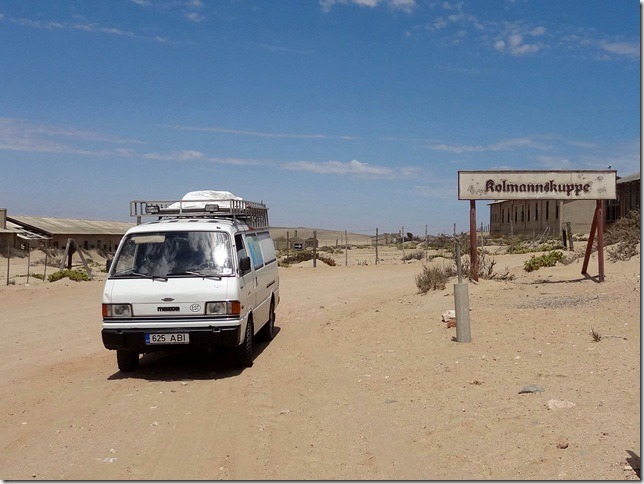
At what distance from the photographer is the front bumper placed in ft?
30.2

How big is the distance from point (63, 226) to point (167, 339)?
48.9 m

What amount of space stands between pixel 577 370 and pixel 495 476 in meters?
3.21

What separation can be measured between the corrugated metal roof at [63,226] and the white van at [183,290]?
43.0 m

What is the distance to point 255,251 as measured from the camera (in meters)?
11.8

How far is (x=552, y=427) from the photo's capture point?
584 centimetres

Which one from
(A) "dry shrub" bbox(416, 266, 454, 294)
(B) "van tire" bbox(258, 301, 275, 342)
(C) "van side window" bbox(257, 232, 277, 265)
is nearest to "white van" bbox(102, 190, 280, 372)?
(B) "van tire" bbox(258, 301, 275, 342)

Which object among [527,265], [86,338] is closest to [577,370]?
[86,338]

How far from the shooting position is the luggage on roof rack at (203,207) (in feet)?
37.8

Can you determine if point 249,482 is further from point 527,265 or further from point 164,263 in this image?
point 527,265

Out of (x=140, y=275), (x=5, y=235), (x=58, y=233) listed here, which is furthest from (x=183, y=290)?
(x=58, y=233)

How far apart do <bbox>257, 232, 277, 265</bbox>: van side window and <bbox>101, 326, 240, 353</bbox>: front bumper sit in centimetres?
352

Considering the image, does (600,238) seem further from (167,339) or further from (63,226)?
(63,226)

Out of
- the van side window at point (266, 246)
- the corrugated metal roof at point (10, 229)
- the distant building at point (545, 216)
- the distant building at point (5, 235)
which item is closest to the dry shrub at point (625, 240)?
the van side window at point (266, 246)

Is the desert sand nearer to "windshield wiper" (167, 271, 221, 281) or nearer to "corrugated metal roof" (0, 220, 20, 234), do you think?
"windshield wiper" (167, 271, 221, 281)
